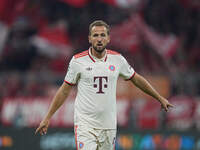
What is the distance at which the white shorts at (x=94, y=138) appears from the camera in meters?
7.81

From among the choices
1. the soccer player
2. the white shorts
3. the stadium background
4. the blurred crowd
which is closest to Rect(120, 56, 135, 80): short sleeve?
the soccer player

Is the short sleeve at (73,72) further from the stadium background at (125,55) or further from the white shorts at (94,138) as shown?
the stadium background at (125,55)

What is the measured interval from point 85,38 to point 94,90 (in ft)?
38.2

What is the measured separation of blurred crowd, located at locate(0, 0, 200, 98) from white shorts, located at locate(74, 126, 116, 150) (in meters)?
8.32

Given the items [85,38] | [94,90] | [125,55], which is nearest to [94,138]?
[94,90]

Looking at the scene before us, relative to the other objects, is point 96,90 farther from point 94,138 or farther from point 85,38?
point 85,38

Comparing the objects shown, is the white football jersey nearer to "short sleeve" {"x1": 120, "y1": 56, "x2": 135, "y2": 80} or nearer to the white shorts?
the white shorts

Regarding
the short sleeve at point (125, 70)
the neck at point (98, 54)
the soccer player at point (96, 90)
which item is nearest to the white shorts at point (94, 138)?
the soccer player at point (96, 90)

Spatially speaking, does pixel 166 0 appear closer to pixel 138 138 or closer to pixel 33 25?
pixel 33 25

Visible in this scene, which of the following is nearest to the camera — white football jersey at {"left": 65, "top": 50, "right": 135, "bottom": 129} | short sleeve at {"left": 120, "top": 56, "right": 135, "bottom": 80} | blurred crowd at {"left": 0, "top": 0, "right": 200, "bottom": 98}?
white football jersey at {"left": 65, "top": 50, "right": 135, "bottom": 129}

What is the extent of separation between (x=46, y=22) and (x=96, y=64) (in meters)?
11.7

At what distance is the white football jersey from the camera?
798 cm

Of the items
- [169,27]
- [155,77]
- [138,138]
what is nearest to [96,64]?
[138,138]

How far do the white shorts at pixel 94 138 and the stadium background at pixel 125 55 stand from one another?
6104 millimetres
